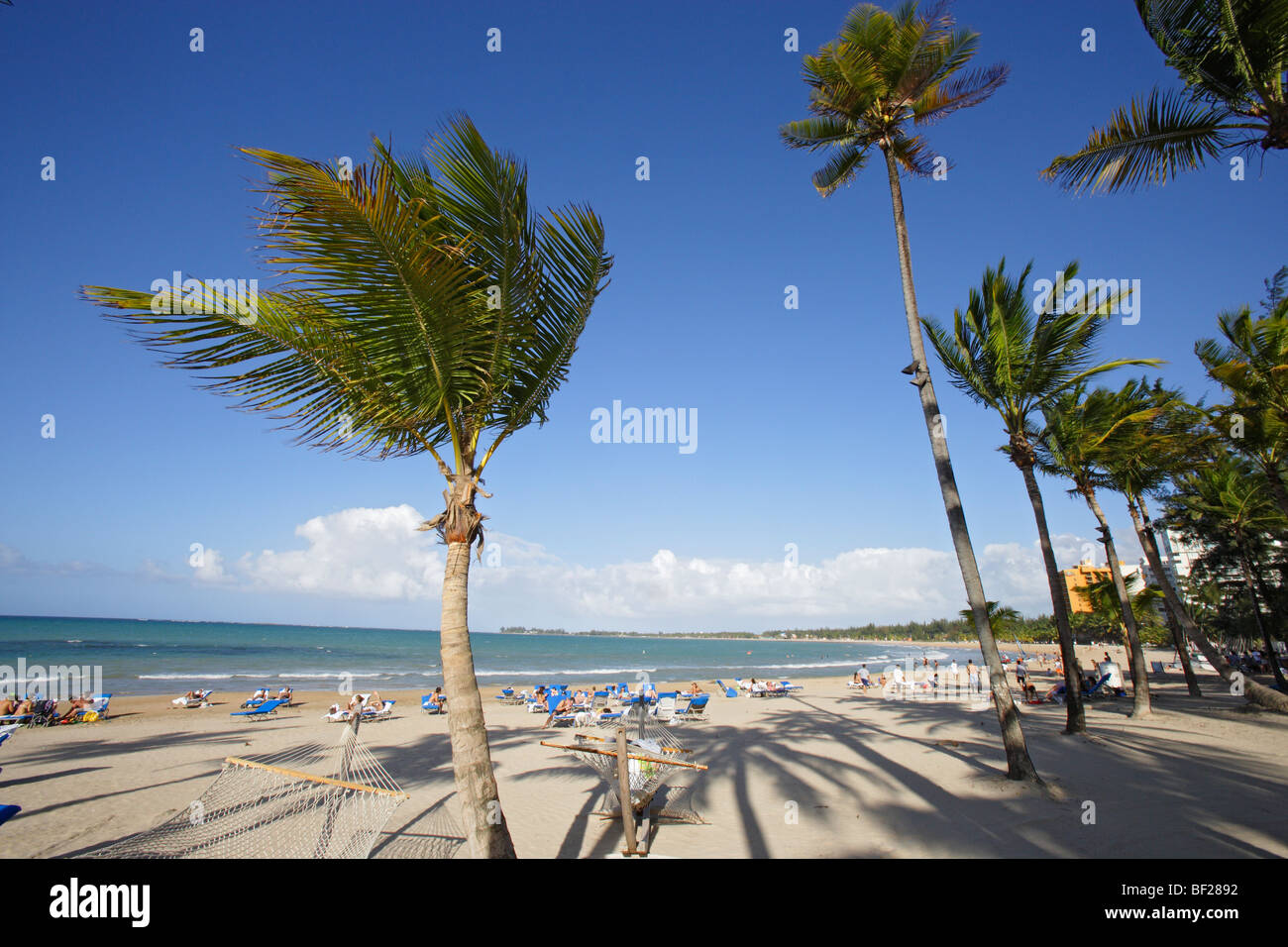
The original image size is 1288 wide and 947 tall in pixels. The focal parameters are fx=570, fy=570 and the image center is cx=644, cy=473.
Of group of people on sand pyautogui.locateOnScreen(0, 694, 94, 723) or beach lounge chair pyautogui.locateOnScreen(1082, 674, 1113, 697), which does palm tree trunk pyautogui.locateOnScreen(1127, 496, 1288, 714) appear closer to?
beach lounge chair pyautogui.locateOnScreen(1082, 674, 1113, 697)

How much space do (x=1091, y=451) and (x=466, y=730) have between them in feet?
49.1

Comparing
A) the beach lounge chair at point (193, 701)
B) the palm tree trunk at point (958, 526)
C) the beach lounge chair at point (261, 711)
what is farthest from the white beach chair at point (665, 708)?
the beach lounge chair at point (193, 701)

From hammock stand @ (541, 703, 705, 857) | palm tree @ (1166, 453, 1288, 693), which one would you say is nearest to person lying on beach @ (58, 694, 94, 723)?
hammock stand @ (541, 703, 705, 857)

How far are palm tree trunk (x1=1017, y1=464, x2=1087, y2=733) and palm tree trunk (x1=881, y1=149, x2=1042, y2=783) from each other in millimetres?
3922

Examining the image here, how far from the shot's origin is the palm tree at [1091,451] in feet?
45.2

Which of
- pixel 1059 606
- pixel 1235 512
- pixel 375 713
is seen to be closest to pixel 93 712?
pixel 375 713

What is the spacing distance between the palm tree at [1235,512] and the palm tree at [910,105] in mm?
13485

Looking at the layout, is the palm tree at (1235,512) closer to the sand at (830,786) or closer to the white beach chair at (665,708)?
the sand at (830,786)

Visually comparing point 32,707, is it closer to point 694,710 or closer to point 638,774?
point 638,774

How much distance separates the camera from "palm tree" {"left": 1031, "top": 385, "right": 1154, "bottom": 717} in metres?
13.8

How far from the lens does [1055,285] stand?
10.9m

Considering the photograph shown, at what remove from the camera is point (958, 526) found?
332 inches
